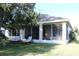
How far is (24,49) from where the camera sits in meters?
5.98

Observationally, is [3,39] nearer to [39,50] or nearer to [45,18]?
[39,50]

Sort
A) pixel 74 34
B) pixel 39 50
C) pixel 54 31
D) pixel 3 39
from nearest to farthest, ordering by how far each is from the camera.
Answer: pixel 74 34 → pixel 39 50 → pixel 3 39 → pixel 54 31

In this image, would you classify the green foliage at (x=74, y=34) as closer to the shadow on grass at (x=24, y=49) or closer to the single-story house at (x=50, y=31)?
the single-story house at (x=50, y=31)

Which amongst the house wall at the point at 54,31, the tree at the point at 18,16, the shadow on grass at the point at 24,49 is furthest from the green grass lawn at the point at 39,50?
the tree at the point at 18,16

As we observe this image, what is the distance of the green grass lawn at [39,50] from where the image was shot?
5.84m

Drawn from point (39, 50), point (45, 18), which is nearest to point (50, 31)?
point (45, 18)

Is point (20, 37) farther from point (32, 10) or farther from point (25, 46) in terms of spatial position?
point (32, 10)

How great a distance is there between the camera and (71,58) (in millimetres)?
5684

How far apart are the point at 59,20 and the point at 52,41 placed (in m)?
0.48

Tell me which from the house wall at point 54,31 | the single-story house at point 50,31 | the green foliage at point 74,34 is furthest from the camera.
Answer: the house wall at point 54,31

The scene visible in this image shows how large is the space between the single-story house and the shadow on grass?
0.37ft

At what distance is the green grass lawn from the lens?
5840 mm

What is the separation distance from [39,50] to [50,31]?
579 mm

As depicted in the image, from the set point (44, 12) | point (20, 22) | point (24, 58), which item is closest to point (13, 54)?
point (24, 58)
